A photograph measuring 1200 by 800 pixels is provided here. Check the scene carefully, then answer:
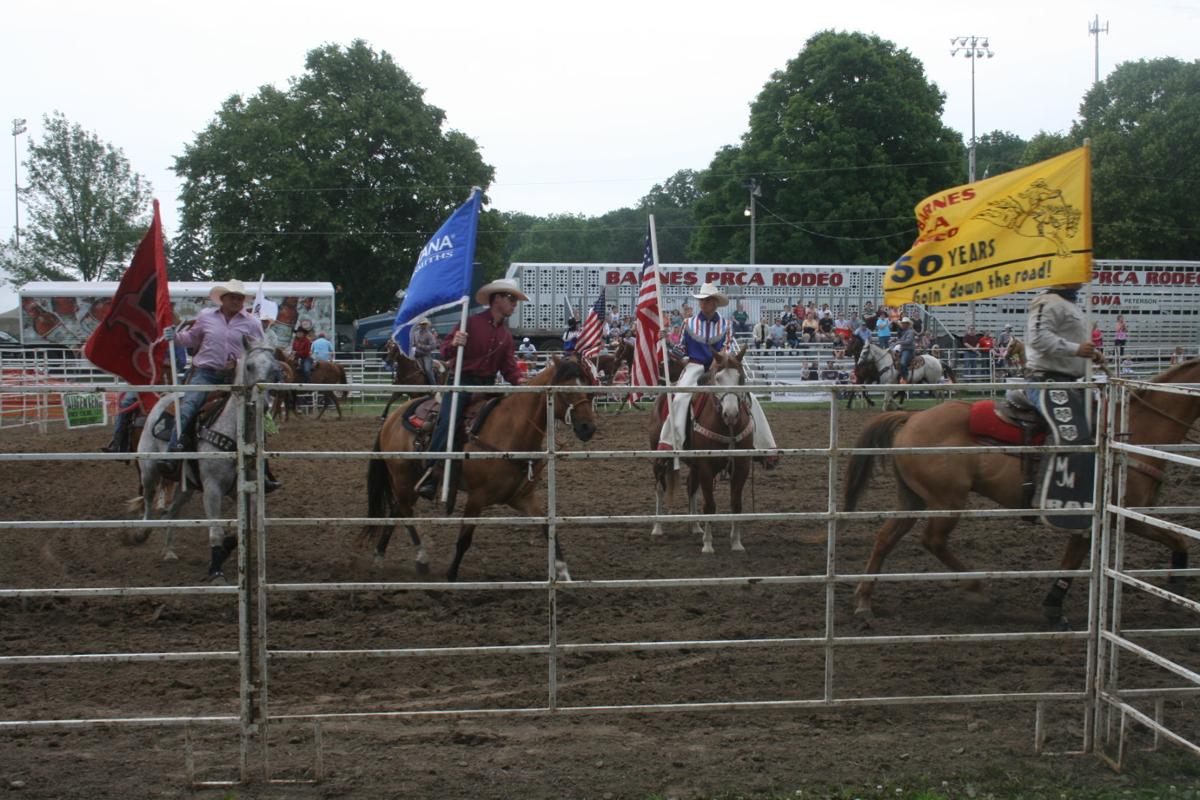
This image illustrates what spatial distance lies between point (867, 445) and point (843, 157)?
1806 inches

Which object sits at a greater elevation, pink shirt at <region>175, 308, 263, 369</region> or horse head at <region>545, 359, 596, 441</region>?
pink shirt at <region>175, 308, 263, 369</region>

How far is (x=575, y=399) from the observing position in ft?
26.0

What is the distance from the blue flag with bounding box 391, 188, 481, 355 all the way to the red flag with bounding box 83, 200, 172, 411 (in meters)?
1.60

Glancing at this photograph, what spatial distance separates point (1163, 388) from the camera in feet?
15.3

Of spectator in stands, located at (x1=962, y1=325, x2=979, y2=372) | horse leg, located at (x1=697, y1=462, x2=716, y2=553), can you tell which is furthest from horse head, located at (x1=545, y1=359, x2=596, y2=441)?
spectator in stands, located at (x1=962, y1=325, x2=979, y2=372)

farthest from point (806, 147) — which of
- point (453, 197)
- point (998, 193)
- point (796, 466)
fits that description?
point (998, 193)

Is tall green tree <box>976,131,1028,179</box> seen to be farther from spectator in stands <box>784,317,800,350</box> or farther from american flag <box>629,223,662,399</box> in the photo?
american flag <box>629,223,662,399</box>

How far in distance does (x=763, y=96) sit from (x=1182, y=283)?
80.8 ft

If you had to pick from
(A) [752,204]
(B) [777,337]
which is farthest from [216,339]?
(A) [752,204]

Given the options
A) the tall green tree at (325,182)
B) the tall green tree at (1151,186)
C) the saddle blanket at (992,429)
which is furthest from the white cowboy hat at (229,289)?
the tall green tree at (1151,186)

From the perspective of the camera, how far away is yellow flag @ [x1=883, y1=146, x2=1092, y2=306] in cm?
587

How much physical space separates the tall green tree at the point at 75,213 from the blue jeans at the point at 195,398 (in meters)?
52.8

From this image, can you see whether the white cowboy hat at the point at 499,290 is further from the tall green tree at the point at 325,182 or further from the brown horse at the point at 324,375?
the tall green tree at the point at 325,182

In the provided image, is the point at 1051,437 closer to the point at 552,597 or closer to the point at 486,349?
the point at 552,597
